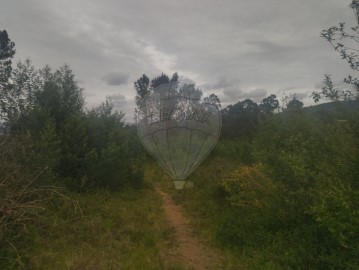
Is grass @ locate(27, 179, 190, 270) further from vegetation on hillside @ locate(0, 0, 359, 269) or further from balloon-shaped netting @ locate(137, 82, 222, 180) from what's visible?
balloon-shaped netting @ locate(137, 82, 222, 180)

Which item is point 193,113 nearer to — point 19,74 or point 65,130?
point 65,130

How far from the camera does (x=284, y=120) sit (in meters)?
13.4

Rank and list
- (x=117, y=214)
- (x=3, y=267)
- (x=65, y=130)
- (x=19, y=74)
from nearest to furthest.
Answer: (x=3, y=267) → (x=117, y=214) → (x=65, y=130) → (x=19, y=74)

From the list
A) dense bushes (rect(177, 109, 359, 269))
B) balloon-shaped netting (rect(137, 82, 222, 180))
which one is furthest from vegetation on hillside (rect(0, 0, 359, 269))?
balloon-shaped netting (rect(137, 82, 222, 180))

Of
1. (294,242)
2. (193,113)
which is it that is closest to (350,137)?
(294,242)

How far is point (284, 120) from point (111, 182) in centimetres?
740

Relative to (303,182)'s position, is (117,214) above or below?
below

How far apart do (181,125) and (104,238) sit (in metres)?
3.12

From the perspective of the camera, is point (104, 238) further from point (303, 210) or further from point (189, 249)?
point (303, 210)

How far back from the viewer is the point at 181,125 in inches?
311

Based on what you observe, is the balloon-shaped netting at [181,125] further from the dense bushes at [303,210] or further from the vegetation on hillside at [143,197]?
the dense bushes at [303,210]

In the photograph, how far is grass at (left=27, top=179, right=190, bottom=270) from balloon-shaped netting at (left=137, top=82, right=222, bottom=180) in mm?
1642

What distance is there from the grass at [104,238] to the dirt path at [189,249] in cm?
24

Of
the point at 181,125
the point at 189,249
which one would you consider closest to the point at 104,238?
the point at 189,249
